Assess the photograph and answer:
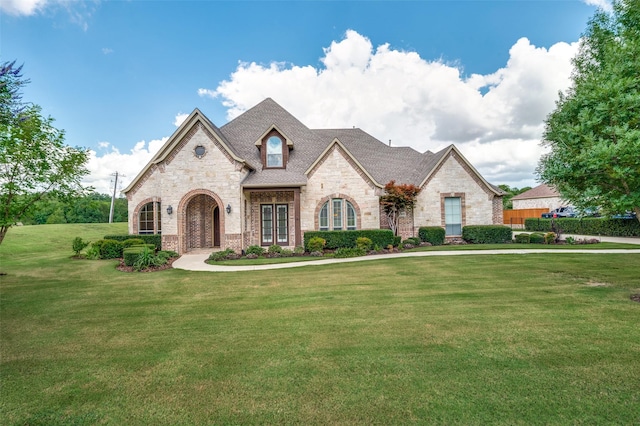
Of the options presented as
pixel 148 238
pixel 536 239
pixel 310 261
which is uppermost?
pixel 148 238

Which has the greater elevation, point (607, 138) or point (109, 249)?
point (607, 138)

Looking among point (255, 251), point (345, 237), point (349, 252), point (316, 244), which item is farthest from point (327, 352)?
point (345, 237)

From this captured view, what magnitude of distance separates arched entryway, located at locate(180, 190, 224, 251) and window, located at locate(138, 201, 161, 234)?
251cm

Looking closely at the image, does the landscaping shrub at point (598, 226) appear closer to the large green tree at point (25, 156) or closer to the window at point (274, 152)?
the window at point (274, 152)

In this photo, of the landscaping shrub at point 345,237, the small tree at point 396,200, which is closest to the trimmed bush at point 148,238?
the landscaping shrub at point 345,237

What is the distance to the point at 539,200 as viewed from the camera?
41812 mm

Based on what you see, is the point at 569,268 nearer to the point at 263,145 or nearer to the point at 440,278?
the point at 440,278

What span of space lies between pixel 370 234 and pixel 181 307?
11294 mm

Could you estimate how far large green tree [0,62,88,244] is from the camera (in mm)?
10141

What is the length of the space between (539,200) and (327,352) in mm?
49647

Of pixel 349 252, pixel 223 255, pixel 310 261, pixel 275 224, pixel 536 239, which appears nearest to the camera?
pixel 310 261

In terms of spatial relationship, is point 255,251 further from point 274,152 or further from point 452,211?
point 452,211

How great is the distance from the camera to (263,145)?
1889 cm

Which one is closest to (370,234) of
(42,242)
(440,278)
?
(440,278)
